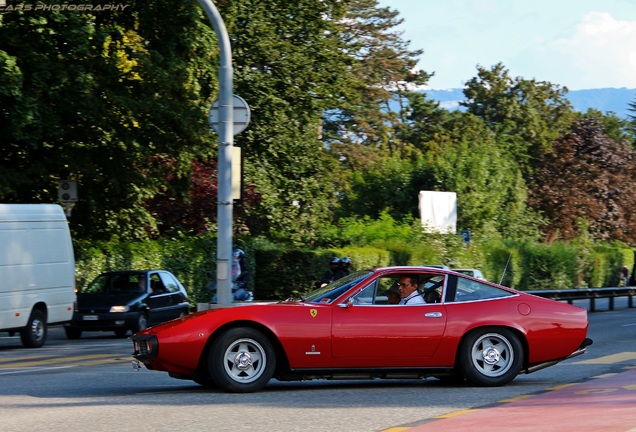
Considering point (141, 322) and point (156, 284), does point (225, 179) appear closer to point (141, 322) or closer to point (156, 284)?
point (141, 322)

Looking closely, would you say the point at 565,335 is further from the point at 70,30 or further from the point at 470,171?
the point at 470,171

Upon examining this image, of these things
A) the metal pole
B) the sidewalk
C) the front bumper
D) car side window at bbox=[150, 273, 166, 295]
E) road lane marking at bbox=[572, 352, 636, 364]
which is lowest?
road lane marking at bbox=[572, 352, 636, 364]

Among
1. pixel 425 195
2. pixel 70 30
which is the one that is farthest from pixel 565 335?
pixel 425 195

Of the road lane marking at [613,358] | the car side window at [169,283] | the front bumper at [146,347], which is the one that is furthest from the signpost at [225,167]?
the car side window at [169,283]

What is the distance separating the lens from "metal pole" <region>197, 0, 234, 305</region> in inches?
707

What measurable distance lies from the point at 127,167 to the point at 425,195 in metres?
19.0

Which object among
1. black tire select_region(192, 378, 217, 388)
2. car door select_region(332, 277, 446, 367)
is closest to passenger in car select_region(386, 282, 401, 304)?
car door select_region(332, 277, 446, 367)

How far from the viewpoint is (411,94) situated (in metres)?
87.4

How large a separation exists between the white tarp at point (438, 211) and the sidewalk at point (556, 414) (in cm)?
3432

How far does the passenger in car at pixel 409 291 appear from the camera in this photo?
42.5ft

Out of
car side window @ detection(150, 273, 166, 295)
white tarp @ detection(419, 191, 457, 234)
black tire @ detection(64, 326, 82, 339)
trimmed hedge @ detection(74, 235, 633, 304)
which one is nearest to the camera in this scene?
black tire @ detection(64, 326, 82, 339)

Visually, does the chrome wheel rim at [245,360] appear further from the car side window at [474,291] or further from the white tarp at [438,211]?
the white tarp at [438,211]

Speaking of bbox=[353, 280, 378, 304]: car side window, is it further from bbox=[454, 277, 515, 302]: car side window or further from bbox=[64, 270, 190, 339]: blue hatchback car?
bbox=[64, 270, 190, 339]: blue hatchback car

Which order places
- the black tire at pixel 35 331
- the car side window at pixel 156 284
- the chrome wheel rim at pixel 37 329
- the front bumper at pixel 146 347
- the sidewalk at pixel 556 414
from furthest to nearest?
the car side window at pixel 156 284 → the chrome wheel rim at pixel 37 329 → the black tire at pixel 35 331 → the front bumper at pixel 146 347 → the sidewalk at pixel 556 414
